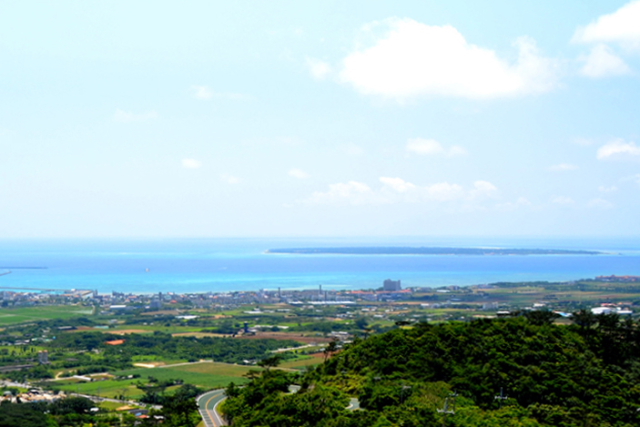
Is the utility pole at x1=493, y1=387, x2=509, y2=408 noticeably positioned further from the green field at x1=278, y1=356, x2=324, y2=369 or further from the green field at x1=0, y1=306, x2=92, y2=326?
the green field at x1=0, y1=306, x2=92, y2=326

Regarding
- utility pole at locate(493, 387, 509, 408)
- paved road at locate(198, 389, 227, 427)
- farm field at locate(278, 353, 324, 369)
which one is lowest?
farm field at locate(278, 353, 324, 369)

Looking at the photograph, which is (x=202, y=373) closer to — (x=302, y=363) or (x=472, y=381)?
(x=302, y=363)

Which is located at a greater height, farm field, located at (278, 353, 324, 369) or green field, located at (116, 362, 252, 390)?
farm field, located at (278, 353, 324, 369)

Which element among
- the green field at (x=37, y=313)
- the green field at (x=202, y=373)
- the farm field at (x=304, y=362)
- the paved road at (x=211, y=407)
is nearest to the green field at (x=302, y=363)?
the farm field at (x=304, y=362)

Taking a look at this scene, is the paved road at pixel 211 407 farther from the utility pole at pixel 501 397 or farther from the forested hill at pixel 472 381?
the utility pole at pixel 501 397

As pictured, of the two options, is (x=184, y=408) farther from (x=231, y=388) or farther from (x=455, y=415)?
(x=455, y=415)

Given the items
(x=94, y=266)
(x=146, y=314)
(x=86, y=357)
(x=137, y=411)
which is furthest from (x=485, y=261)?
(x=137, y=411)

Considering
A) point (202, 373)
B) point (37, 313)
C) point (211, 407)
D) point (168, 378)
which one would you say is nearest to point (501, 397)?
point (211, 407)

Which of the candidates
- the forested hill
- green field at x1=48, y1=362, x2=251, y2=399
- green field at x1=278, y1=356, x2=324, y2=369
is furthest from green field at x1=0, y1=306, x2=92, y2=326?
the forested hill
